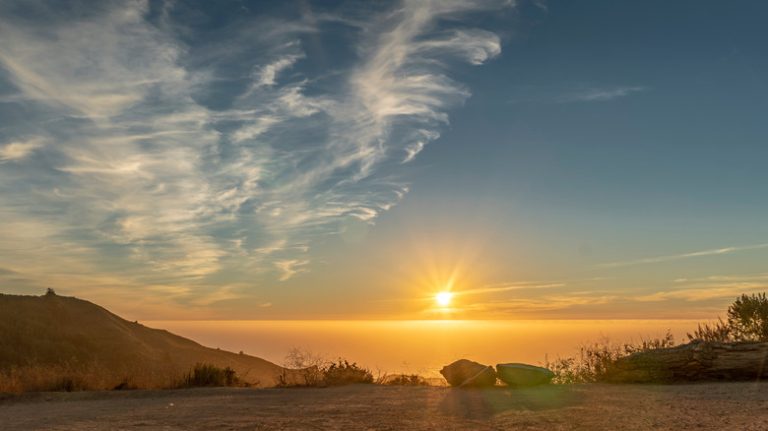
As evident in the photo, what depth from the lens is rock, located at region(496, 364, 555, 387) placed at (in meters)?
15.4

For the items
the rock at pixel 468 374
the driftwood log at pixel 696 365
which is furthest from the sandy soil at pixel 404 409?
the driftwood log at pixel 696 365

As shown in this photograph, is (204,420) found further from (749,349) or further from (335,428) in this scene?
(749,349)

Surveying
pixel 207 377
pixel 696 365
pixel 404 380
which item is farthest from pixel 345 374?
pixel 696 365

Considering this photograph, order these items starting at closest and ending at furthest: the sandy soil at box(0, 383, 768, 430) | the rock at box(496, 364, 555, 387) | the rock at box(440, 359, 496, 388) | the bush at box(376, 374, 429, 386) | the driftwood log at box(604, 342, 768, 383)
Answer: the sandy soil at box(0, 383, 768, 430) → the rock at box(496, 364, 555, 387) → the driftwood log at box(604, 342, 768, 383) → the rock at box(440, 359, 496, 388) → the bush at box(376, 374, 429, 386)

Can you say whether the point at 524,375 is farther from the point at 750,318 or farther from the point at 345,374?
the point at 750,318

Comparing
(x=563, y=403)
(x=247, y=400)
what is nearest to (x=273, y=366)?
(x=247, y=400)

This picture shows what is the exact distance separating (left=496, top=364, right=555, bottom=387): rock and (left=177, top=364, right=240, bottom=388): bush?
783 cm

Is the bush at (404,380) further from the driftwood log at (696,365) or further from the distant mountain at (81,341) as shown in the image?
the distant mountain at (81,341)

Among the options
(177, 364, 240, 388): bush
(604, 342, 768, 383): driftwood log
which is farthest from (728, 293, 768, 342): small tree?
(177, 364, 240, 388): bush

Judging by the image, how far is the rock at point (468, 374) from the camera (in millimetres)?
15719

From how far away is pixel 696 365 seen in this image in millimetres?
15805

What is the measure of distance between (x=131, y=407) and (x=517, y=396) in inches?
325

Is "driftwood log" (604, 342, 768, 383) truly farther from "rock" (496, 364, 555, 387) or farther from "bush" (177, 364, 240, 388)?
"bush" (177, 364, 240, 388)

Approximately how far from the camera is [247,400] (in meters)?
14.1
